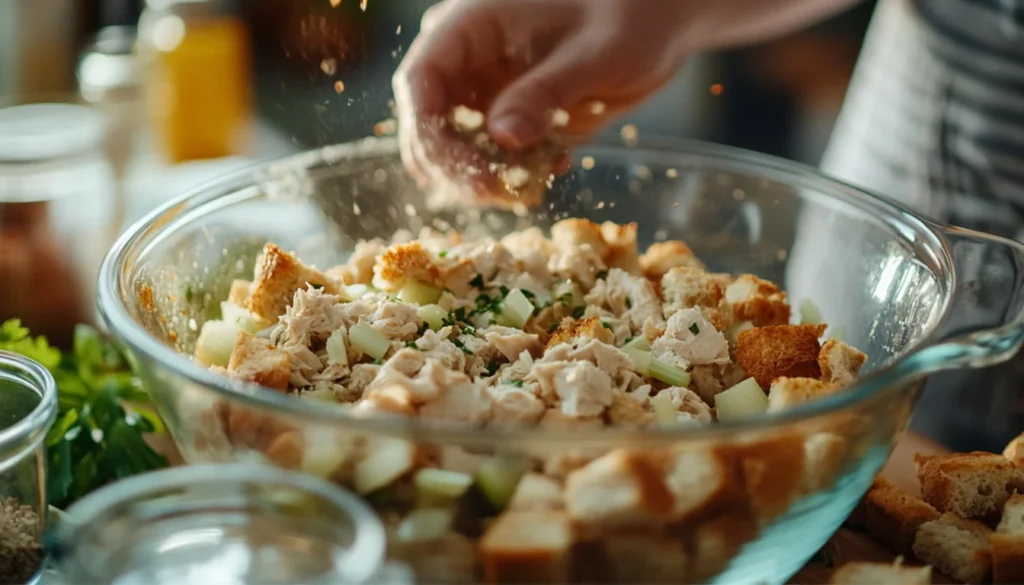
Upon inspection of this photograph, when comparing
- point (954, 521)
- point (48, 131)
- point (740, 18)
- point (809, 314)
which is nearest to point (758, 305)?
point (809, 314)

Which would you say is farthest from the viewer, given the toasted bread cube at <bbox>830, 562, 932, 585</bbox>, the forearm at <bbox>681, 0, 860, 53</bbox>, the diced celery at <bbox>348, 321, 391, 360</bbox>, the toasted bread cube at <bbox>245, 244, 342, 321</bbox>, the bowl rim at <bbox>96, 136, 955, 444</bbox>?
the forearm at <bbox>681, 0, 860, 53</bbox>

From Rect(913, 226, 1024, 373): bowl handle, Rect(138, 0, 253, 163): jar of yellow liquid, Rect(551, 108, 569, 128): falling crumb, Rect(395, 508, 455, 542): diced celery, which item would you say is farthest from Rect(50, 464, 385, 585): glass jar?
Rect(138, 0, 253, 163): jar of yellow liquid

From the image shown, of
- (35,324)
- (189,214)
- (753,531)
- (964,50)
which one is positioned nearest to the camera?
(753,531)

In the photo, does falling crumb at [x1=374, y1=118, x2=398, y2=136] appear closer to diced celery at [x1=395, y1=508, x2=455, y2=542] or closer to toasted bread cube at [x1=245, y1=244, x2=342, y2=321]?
toasted bread cube at [x1=245, y1=244, x2=342, y2=321]

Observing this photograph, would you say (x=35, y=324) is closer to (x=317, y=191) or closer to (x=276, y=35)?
(x=317, y=191)

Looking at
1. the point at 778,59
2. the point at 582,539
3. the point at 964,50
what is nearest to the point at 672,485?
the point at 582,539

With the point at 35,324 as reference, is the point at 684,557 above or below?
above

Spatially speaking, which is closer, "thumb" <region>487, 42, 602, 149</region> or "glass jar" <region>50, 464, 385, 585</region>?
"glass jar" <region>50, 464, 385, 585</region>
